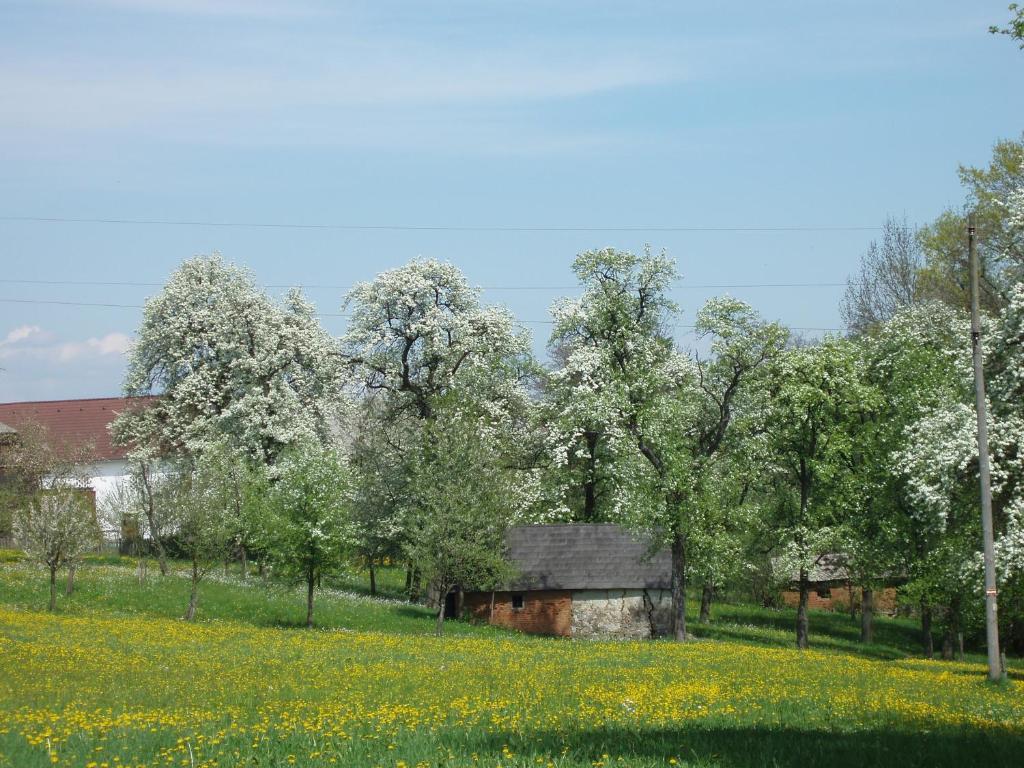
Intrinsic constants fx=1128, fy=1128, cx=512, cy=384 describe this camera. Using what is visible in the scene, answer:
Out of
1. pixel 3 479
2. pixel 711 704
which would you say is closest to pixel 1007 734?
pixel 711 704

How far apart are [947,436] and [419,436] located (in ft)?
87.8

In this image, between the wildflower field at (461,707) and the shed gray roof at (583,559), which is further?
the shed gray roof at (583,559)

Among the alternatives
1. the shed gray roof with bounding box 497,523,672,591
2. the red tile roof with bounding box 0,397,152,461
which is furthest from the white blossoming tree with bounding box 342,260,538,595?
the red tile roof with bounding box 0,397,152,461

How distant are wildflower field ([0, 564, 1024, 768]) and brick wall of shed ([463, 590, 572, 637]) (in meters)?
17.2

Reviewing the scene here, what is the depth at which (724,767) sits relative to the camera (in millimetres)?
11820

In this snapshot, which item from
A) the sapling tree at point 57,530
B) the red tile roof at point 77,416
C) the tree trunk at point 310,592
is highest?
the red tile roof at point 77,416

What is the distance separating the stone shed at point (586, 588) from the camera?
163 feet

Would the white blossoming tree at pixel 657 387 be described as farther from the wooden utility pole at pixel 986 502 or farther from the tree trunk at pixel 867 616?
the wooden utility pole at pixel 986 502

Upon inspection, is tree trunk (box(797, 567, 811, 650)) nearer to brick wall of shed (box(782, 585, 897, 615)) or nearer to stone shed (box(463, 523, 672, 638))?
stone shed (box(463, 523, 672, 638))

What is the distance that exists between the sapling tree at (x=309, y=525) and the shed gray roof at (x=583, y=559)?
31.1 ft

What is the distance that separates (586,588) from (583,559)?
4.42ft

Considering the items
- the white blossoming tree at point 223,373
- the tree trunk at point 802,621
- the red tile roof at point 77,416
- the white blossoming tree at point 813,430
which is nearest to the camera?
the white blossoming tree at point 813,430

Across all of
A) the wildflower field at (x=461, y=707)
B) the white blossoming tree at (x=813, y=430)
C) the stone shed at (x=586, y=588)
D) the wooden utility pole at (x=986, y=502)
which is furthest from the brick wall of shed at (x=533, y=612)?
the wooden utility pole at (x=986, y=502)

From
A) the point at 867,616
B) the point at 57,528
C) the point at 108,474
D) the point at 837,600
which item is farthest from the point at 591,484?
the point at 108,474
